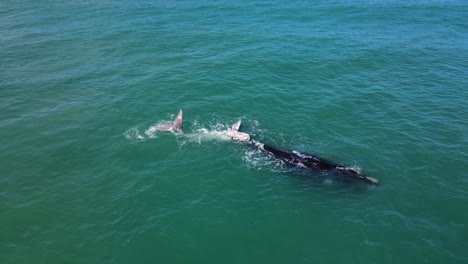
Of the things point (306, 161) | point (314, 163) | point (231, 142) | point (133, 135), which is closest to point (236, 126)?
point (231, 142)

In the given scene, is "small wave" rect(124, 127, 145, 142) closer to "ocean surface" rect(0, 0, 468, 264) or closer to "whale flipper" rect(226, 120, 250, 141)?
"ocean surface" rect(0, 0, 468, 264)

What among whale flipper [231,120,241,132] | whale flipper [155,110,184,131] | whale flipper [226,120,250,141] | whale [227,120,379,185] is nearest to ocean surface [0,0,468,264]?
whale flipper [155,110,184,131]

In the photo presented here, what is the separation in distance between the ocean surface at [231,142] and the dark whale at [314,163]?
1.20 m

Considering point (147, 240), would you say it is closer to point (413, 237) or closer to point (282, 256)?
point (282, 256)

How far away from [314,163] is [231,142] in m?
12.6

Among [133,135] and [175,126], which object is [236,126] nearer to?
[175,126]

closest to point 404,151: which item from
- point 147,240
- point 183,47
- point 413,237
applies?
point 413,237

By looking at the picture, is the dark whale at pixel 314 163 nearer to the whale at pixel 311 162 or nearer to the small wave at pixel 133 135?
the whale at pixel 311 162

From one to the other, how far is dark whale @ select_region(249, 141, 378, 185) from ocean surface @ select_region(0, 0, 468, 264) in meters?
1.20

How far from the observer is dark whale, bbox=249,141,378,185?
137 ft

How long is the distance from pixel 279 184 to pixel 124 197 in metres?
19.2

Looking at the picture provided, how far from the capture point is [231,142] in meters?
48.9

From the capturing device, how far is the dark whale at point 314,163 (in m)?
41.6

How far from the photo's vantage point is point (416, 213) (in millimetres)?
37688
